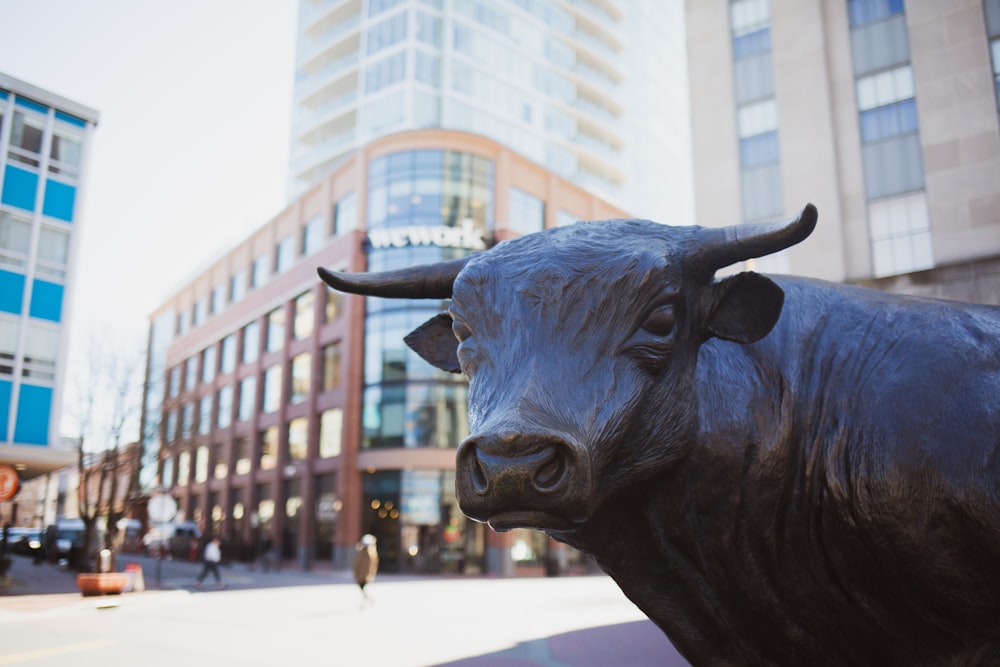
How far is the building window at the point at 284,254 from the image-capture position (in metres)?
44.5

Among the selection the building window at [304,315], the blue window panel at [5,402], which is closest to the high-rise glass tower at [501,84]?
the building window at [304,315]

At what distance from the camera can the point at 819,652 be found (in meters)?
2.62

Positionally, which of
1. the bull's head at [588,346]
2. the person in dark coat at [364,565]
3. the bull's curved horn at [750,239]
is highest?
the bull's curved horn at [750,239]

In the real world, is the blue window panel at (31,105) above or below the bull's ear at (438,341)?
above

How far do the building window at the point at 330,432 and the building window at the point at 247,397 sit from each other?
8.48 meters

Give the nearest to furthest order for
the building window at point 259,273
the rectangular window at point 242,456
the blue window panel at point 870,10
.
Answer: the blue window panel at point 870,10, the rectangular window at point 242,456, the building window at point 259,273

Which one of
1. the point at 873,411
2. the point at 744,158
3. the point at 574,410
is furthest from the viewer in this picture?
the point at 744,158

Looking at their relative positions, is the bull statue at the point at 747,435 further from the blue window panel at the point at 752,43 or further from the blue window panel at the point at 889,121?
the blue window panel at the point at 752,43

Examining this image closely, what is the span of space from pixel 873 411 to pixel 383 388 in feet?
111

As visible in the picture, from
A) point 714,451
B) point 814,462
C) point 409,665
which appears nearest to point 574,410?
point 714,451

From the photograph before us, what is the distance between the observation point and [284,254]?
45625 millimetres

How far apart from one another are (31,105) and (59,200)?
3.32m

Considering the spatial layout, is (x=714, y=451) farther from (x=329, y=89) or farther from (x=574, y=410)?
(x=329, y=89)

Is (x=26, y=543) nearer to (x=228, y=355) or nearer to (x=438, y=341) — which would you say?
(x=228, y=355)
